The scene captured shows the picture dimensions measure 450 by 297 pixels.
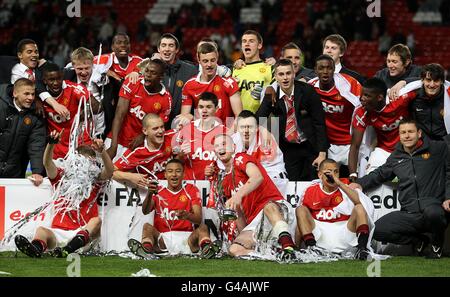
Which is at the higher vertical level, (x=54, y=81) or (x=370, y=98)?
(x=54, y=81)

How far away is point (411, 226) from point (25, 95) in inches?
163

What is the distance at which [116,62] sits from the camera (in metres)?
11.4

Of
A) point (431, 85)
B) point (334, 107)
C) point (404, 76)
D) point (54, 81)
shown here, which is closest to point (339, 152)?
point (334, 107)

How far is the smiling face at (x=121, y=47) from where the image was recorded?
11.3 m

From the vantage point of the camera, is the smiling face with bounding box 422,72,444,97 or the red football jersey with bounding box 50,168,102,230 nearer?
the red football jersey with bounding box 50,168,102,230

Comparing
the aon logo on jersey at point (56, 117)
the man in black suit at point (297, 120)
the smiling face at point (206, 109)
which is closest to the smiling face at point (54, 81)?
the aon logo on jersey at point (56, 117)

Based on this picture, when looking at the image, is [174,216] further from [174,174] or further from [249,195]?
[249,195]

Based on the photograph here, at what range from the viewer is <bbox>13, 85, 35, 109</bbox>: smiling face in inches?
399

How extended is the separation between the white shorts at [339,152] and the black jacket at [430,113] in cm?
98

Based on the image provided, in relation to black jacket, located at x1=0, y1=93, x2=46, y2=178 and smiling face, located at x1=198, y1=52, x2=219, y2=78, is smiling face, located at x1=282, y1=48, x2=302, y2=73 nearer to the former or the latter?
smiling face, located at x1=198, y1=52, x2=219, y2=78

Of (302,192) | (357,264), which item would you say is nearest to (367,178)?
(302,192)

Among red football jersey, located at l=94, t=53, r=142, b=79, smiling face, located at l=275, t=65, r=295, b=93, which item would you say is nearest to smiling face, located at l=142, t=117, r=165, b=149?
smiling face, located at l=275, t=65, r=295, b=93

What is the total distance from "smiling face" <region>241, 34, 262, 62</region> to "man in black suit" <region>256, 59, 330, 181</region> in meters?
0.87

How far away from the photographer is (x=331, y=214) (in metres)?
9.53
